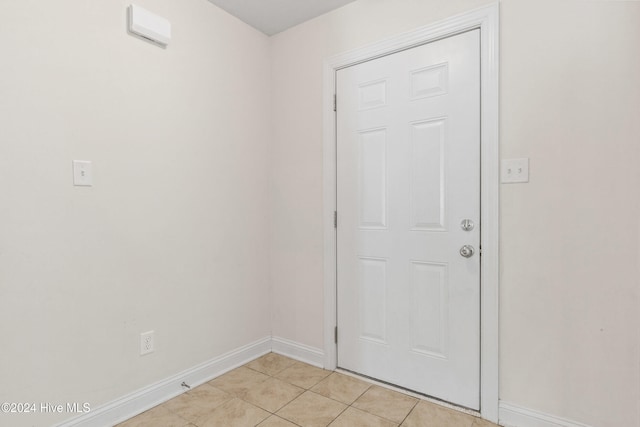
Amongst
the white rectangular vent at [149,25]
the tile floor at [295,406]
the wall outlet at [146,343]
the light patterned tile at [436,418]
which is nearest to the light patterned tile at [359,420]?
the tile floor at [295,406]

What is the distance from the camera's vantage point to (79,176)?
1600 mm

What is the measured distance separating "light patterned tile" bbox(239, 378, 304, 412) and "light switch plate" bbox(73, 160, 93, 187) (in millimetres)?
1448

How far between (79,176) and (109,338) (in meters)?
0.83

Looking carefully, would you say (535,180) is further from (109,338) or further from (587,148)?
(109,338)

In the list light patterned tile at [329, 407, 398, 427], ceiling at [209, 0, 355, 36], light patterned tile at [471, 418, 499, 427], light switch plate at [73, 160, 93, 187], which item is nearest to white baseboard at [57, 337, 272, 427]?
light patterned tile at [329, 407, 398, 427]

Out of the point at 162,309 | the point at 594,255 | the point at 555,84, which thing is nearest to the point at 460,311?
the point at 594,255

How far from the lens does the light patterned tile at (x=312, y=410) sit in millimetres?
1734

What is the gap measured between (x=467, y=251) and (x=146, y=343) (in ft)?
6.02

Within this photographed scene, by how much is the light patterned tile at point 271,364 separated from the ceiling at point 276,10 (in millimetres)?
2464

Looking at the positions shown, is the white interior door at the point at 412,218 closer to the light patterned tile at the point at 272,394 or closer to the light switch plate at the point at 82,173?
the light patterned tile at the point at 272,394

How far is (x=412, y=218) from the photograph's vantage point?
1.99 meters

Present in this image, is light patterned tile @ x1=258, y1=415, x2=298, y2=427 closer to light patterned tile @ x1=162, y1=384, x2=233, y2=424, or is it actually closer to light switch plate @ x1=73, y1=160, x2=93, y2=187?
light patterned tile @ x1=162, y1=384, x2=233, y2=424

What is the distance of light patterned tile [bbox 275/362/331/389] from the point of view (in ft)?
7.00

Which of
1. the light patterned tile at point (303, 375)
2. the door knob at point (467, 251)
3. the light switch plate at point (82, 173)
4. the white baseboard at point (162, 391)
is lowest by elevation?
the light patterned tile at point (303, 375)
